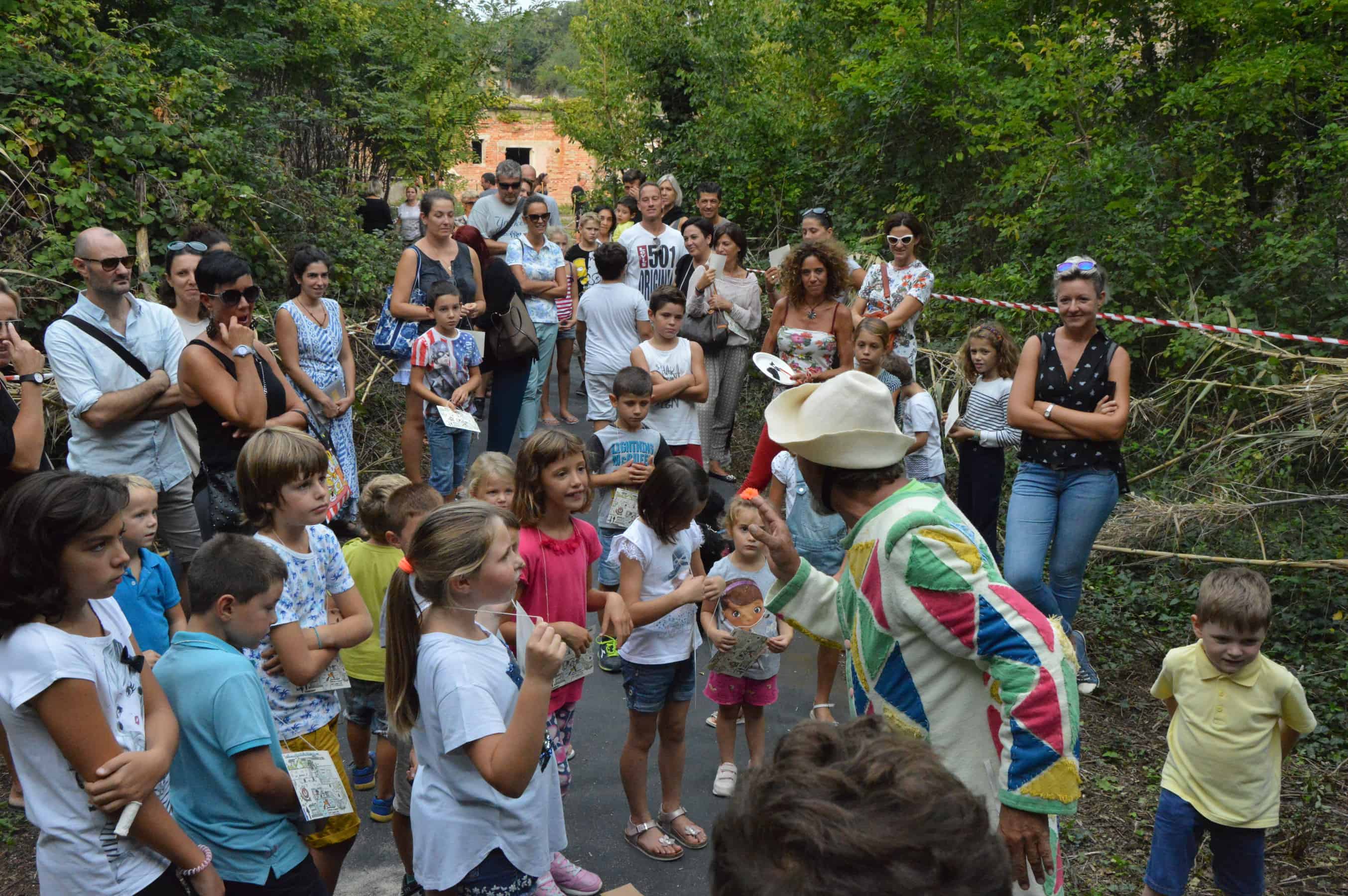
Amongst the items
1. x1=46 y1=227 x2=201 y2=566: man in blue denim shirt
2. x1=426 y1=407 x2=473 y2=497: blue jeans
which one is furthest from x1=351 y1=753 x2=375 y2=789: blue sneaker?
x1=426 y1=407 x2=473 y2=497: blue jeans

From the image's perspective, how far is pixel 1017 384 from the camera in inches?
205

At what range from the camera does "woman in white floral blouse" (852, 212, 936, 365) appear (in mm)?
7918

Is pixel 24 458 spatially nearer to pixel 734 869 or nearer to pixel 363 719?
pixel 363 719

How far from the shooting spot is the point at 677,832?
14.3 feet

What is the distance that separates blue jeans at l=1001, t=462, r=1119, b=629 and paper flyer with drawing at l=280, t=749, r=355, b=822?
323 centimetres

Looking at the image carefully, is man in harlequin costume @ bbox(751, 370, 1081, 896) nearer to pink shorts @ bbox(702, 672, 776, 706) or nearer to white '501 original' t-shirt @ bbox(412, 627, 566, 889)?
white '501 original' t-shirt @ bbox(412, 627, 566, 889)

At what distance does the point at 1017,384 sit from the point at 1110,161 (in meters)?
5.37

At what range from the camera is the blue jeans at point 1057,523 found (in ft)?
16.5

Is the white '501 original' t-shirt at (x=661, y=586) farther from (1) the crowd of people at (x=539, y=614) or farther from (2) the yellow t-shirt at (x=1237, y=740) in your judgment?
(2) the yellow t-shirt at (x=1237, y=740)

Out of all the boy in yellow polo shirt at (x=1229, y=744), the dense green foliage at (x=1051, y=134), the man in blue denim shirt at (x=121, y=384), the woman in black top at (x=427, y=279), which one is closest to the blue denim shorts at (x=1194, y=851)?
the boy in yellow polo shirt at (x=1229, y=744)

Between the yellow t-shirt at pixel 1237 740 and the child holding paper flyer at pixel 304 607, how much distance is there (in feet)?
9.14

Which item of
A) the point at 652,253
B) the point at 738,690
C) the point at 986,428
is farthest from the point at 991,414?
the point at 652,253

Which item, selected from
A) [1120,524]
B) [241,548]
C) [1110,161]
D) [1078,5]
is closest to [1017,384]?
[1120,524]

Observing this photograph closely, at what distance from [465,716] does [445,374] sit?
442 centimetres
